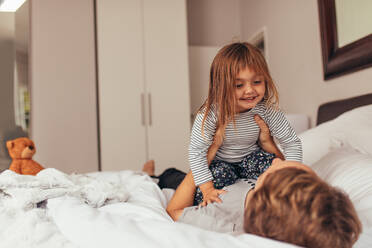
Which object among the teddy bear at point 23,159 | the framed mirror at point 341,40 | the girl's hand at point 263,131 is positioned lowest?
the teddy bear at point 23,159

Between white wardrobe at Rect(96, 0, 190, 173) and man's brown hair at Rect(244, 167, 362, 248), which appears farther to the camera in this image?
white wardrobe at Rect(96, 0, 190, 173)

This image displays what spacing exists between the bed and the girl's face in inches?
14.4

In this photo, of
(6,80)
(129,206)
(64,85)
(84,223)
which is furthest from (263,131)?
(6,80)

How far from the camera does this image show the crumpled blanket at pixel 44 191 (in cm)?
85

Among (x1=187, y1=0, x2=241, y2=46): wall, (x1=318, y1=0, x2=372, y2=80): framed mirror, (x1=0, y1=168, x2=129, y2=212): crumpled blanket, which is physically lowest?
(x1=0, y1=168, x2=129, y2=212): crumpled blanket

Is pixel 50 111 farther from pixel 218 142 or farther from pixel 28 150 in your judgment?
pixel 218 142

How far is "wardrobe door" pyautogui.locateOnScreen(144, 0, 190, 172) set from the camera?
117 inches

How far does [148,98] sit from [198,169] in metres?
2.04

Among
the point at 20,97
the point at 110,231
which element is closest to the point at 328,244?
the point at 110,231

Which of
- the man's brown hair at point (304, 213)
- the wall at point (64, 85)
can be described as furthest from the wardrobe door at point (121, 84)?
the man's brown hair at point (304, 213)

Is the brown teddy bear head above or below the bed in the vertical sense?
above

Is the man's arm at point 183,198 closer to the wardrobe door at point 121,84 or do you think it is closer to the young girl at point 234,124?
the young girl at point 234,124

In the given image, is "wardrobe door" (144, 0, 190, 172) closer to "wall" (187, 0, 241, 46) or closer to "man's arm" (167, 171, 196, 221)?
"wall" (187, 0, 241, 46)

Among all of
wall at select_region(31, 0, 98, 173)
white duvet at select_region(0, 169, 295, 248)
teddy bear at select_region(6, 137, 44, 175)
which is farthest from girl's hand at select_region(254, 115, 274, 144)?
wall at select_region(31, 0, 98, 173)
